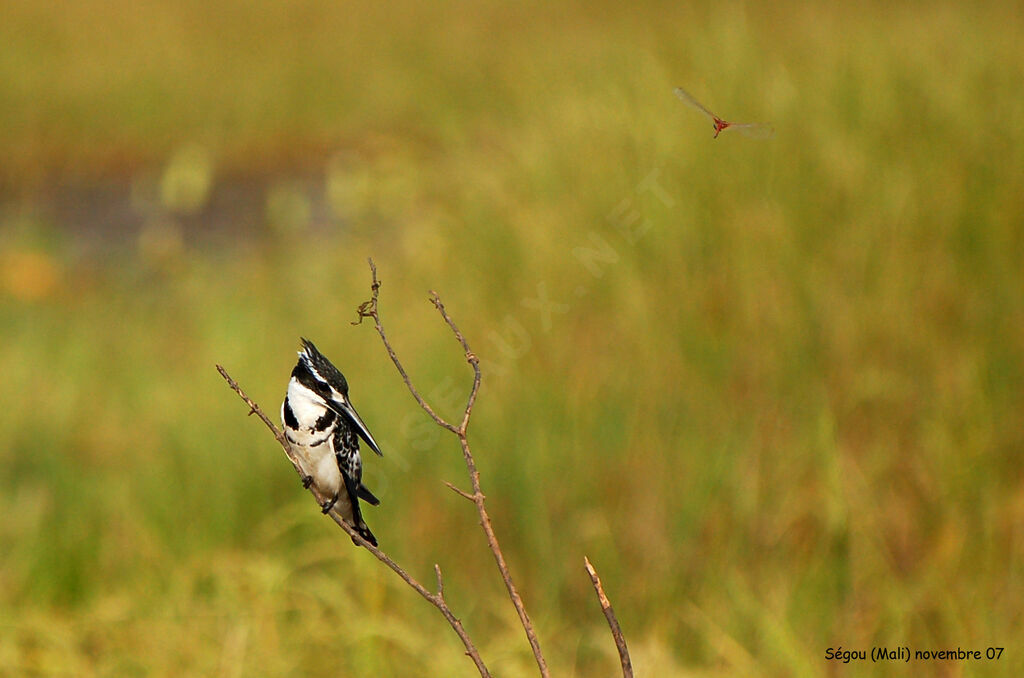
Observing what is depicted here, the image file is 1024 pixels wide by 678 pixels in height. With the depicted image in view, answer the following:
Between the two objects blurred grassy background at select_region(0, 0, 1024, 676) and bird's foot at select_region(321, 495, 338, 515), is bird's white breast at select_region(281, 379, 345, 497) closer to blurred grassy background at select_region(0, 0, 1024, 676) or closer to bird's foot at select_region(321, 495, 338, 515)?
bird's foot at select_region(321, 495, 338, 515)

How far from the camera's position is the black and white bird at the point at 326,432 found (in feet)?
2.37

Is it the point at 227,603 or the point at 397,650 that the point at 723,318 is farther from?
the point at 227,603

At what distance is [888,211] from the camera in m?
3.98

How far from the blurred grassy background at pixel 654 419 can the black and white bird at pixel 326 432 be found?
1995 millimetres

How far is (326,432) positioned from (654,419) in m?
3.08

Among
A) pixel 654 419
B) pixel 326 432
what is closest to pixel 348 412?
pixel 326 432

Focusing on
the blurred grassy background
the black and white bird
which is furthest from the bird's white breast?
the blurred grassy background

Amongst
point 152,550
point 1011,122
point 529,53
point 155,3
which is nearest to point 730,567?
point 152,550

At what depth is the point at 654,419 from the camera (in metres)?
3.78

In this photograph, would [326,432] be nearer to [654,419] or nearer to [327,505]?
[327,505]

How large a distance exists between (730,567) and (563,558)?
20.5 inches

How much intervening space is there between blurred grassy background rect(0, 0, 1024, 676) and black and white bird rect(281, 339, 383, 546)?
1995 mm

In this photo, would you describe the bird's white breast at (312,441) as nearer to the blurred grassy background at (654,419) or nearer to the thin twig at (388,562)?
the thin twig at (388,562)

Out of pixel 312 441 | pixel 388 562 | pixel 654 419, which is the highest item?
pixel 654 419
